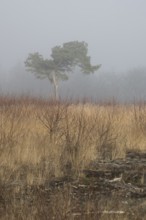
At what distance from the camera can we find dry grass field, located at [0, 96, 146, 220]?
3.90m

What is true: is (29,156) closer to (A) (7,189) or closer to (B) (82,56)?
(A) (7,189)

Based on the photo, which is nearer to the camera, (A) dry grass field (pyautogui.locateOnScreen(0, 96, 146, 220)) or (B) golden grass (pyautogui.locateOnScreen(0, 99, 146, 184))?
(A) dry grass field (pyautogui.locateOnScreen(0, 96, 146, 220))

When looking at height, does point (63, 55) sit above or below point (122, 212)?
above

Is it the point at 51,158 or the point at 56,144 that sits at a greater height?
the point at 56,144

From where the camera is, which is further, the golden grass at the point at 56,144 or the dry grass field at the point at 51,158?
the golden grass at the point at 56,144

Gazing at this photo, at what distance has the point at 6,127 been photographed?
7555mm

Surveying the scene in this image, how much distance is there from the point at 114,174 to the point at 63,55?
2699 cm

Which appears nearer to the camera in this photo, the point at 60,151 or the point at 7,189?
the point at 7,189

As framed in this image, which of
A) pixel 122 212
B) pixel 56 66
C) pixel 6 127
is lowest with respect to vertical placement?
pixel 122 212

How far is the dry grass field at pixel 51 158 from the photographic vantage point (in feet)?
12.8

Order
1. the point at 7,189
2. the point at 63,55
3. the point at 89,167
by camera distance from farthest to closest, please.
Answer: the point at 63,55 < the point at 89,167 < the point at 7,189

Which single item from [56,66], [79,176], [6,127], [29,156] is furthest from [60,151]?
[56,66]

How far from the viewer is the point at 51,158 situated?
625 centimetres

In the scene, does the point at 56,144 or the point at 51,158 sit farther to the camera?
the point at 56,144
